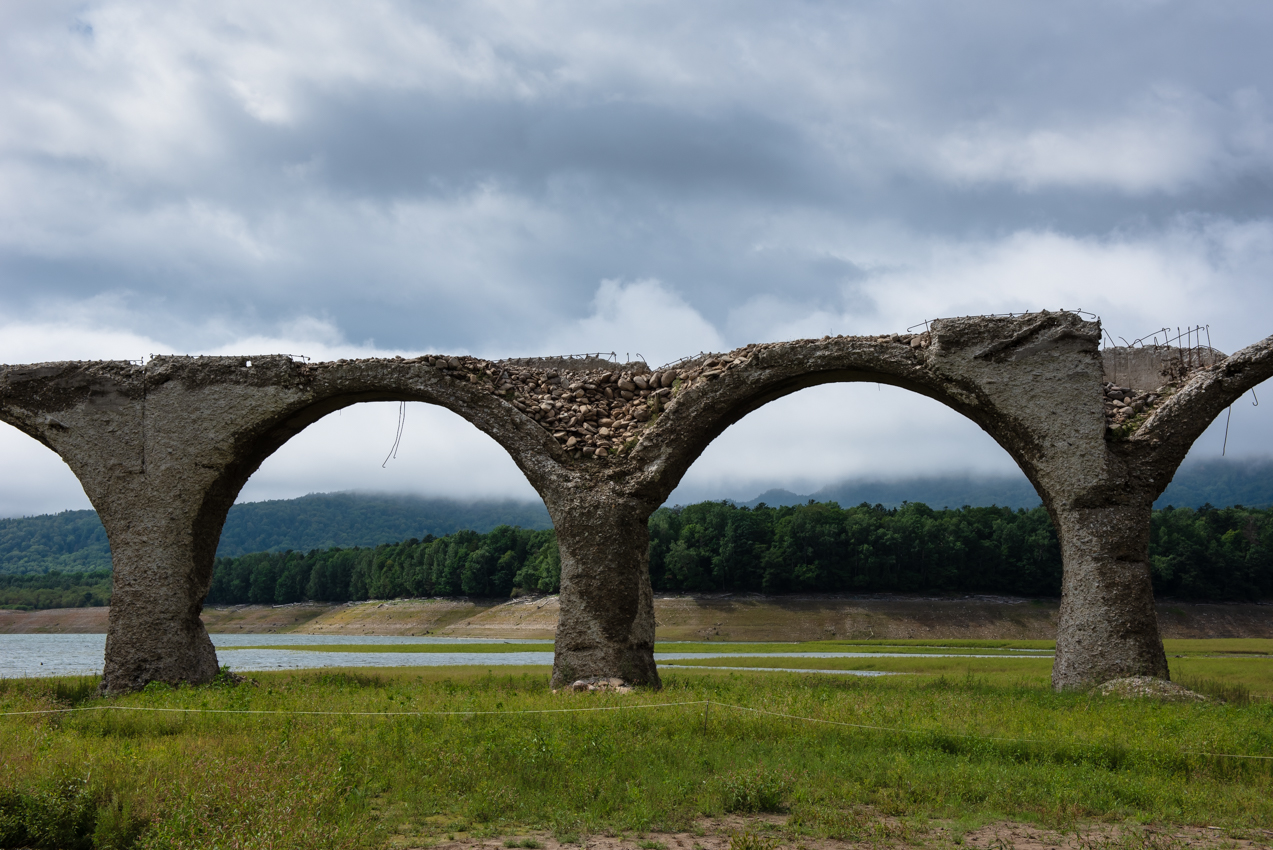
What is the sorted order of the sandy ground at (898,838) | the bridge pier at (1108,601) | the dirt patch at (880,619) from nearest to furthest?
1. the sandy ground at (898,838)
2. the bridge pier at (1108,601)
3. the dirt patch at (880,619)

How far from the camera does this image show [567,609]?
42.5ft

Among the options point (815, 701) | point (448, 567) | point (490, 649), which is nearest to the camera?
point (815, 701)

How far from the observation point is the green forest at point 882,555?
5369 centimetres

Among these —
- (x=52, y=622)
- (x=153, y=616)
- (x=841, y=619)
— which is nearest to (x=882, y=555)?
(x=841, y=619)

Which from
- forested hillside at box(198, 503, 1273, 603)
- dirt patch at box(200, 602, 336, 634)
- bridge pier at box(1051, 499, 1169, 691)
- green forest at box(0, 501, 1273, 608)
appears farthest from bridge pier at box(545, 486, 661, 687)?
dirt patch at box(200, 602, 336, 634)

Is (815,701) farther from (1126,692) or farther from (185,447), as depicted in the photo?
(185,447)

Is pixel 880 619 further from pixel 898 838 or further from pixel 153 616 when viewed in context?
pixel 898 838

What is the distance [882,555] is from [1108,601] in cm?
4731

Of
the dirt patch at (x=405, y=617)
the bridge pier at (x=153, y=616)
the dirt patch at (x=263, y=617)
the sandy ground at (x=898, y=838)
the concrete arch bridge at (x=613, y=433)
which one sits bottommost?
the dirt patch at (x=263, y=617)

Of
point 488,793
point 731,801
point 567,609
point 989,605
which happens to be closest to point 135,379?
point 567,609

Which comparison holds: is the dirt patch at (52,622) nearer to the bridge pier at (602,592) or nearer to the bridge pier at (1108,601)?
the bridge pier at (602,592)

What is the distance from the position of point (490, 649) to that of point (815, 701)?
28761 millimetres

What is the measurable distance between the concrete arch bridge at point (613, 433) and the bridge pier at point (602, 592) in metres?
0.03

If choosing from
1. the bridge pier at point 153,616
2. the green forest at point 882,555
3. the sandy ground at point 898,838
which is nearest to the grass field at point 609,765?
the sandy ground at point 898,838
